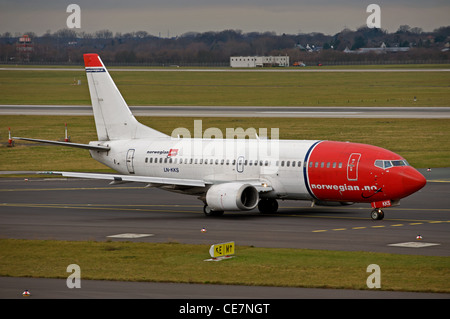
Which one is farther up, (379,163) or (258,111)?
(379,163)

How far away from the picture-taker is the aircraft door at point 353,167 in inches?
→ 1732

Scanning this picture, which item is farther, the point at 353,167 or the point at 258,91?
the point at 258,91

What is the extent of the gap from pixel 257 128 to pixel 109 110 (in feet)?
133

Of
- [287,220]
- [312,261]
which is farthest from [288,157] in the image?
[312,261]

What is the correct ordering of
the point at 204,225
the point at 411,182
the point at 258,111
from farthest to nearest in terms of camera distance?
1. the point at 258,111
2. the point at 204,225
3. the point at 411,182

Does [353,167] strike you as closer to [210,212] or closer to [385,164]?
[385,164]

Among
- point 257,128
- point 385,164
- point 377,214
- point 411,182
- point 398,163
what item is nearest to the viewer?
point 411,182

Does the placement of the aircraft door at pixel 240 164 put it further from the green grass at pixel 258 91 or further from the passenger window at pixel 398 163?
the green grass at pixel 258 91

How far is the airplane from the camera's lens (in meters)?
44.0

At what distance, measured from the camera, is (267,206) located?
4828 cm

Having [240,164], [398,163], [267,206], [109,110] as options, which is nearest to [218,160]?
[240,164]

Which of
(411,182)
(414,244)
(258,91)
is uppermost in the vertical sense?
(258,91)

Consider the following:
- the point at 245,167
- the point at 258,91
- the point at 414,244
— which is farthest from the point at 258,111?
the point at 414,244

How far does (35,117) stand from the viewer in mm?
109250
